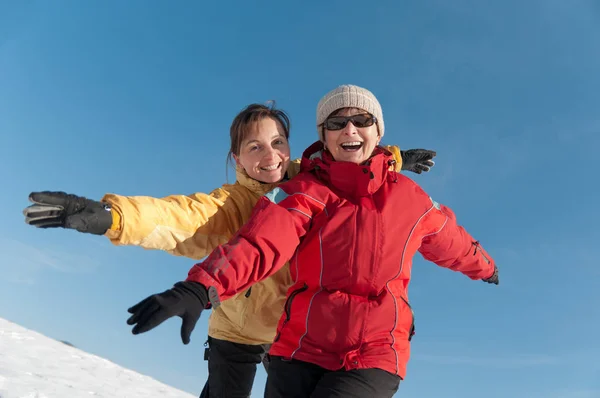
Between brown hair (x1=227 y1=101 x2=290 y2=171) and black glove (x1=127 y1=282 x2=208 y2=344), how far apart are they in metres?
1.91

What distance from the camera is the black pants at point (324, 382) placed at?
2.74m

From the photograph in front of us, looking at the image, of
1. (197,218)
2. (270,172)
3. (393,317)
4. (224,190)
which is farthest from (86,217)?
(393,317)

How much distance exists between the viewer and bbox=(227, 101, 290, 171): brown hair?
163 inches

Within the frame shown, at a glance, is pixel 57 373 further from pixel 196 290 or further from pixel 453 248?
pixel 453 248

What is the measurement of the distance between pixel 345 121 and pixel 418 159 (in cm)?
212

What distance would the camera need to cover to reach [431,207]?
3.47 meters

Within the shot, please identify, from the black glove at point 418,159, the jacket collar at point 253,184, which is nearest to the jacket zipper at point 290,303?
the jacket collar at point 253,184

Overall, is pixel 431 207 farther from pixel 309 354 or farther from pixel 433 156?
pixel 433 156

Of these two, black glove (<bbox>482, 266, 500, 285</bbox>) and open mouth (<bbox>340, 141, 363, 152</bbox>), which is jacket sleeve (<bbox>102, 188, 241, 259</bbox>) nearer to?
open mouth (<bbox>340, 141, 363, 152</bbox>)

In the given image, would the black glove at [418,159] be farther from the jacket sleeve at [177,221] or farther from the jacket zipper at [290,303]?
the jacket zipper at [290,303]

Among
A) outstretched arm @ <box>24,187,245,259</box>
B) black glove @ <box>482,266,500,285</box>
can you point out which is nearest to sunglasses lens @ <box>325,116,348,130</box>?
outstretched arm @ <box>24,187,245,259</box>

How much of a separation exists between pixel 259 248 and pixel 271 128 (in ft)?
5.07

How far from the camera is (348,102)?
12.3 ft

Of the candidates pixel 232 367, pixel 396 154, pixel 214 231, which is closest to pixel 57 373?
pixel 232 367
